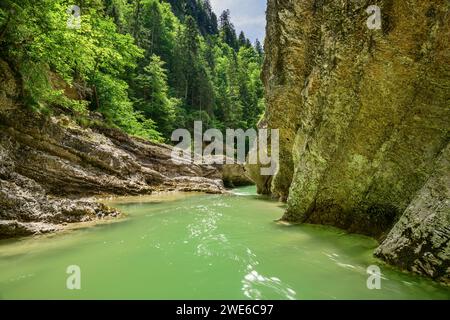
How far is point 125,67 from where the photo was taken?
126 feet

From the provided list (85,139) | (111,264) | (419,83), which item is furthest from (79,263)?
(85,139)

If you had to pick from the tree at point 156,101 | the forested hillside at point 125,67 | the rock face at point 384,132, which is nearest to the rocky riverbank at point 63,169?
the forested hillside at point 125,67

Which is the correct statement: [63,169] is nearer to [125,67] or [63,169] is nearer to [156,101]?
[156,101]

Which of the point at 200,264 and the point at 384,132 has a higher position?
the point at 384,132

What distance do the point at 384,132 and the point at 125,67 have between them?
3573cm

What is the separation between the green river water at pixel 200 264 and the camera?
418cm

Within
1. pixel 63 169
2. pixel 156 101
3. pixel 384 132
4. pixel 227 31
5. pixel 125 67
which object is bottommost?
pixel 63 169

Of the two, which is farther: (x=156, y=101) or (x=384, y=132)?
(x=156, y=101)

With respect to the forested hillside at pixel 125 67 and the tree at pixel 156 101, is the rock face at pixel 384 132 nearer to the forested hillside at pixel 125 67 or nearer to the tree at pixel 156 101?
the forested hillside at pixel 125 67

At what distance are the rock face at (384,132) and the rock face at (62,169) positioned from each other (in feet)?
21.1

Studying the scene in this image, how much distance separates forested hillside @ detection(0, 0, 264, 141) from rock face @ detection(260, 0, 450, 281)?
8445mm

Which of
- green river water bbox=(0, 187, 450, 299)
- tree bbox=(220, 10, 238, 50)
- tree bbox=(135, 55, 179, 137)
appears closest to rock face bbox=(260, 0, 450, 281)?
green river water bbox=(0, 187, 450, 299)

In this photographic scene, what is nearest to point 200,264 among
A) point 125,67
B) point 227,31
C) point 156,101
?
point 156,101
